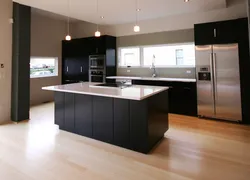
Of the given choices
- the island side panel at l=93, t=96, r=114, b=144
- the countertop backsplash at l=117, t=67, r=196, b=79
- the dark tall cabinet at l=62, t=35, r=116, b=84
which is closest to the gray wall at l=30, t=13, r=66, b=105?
the dark tall cabinet at l=62, t=35, r=116, b=84

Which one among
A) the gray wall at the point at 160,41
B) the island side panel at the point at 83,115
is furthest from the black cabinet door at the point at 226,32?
the island side panel at the point at 83,115

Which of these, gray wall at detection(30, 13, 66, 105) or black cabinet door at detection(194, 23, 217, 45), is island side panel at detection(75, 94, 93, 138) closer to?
black cabinet door at detection(194, 23, 217, 45)

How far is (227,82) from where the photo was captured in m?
4.06

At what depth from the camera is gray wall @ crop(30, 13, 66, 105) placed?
Result: 20.0 feet

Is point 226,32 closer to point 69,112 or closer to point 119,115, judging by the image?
point 119,115

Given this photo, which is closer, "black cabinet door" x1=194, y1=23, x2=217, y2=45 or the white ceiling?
the white ceiling

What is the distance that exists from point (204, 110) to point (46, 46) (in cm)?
578

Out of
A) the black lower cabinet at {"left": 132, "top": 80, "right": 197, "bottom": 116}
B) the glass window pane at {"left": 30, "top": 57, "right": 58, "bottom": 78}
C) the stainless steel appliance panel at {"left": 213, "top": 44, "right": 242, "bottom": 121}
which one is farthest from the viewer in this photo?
the glass window pane at {"left": 30, "top": 57, "right": 58, "bottom": 78}

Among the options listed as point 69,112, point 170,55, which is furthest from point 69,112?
point 170,55

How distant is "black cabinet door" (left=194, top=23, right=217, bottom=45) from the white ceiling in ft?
1.64

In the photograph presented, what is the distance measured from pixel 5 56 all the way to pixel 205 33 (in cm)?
490

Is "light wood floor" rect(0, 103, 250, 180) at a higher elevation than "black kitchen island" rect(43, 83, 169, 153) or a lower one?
lower

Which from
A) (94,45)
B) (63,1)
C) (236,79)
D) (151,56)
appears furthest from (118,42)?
(236,79)

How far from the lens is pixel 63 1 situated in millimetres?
3742
